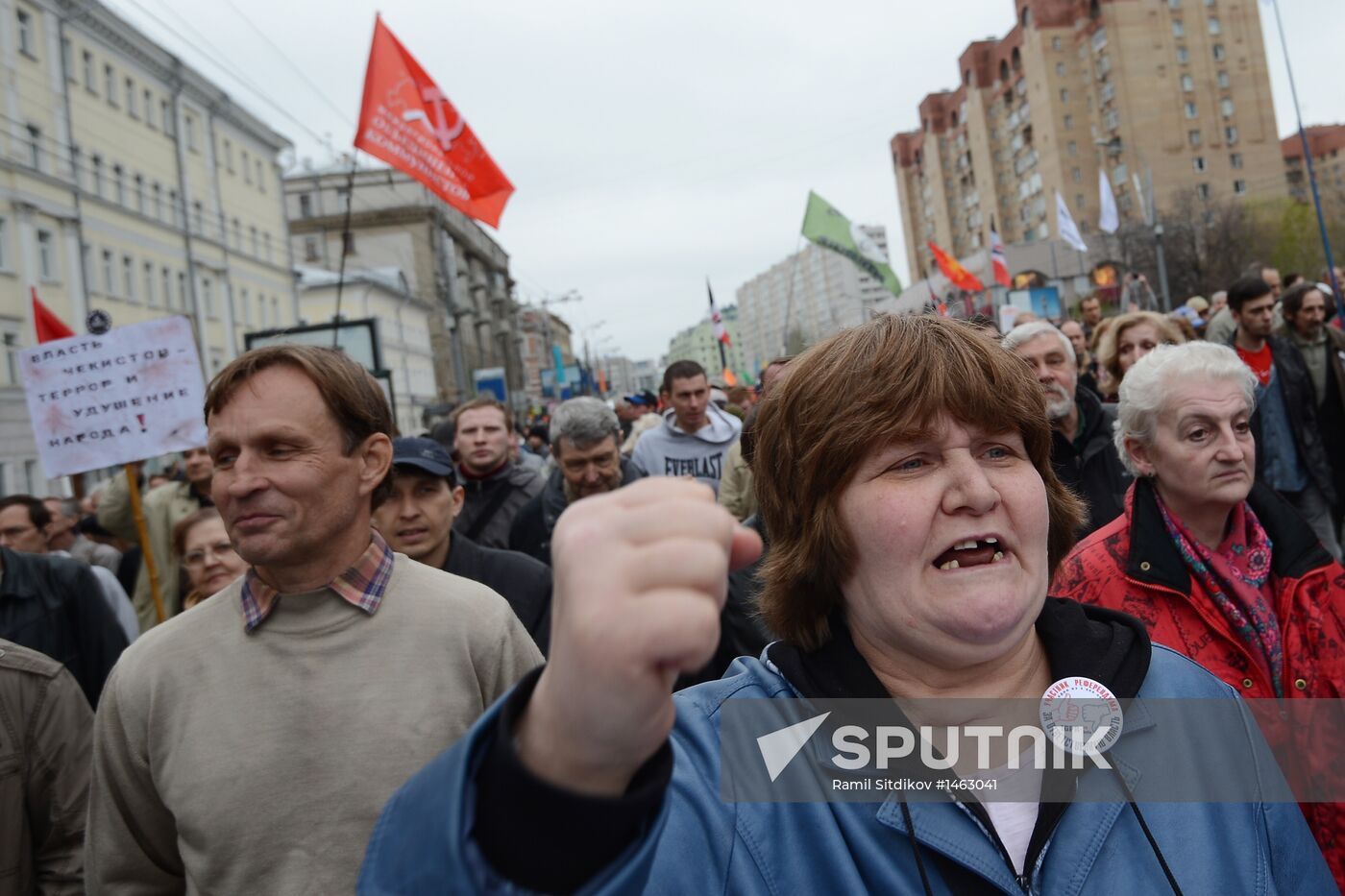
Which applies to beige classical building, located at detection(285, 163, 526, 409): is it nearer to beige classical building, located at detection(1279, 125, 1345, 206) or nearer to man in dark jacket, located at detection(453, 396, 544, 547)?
man in dark jacket, located at detection(453, 396, 544, 547)

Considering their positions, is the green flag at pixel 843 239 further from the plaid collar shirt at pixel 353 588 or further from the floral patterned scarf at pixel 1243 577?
the plaid collar shirt at pixel 353 588

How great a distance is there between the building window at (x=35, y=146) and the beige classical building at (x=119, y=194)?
0.20 ft

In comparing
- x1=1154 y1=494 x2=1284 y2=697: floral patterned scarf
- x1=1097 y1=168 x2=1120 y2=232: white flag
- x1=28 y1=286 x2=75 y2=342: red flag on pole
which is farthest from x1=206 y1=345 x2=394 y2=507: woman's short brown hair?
x1=1097 y1=168 x2=1120 y2=232: white flag

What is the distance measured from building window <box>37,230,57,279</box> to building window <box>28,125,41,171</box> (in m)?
2.09

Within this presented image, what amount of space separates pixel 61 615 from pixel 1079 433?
4.39 metres

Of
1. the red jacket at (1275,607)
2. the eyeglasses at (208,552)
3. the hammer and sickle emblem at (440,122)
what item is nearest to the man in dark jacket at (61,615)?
the eyeglasses at (208,552)

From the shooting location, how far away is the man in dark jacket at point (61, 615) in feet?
13.0

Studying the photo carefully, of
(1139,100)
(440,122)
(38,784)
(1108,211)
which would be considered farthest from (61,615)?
(1139,100)

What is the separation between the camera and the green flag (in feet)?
55.3

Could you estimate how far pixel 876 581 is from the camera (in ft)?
5.60

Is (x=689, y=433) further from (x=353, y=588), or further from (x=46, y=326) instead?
(x=46, y=326)

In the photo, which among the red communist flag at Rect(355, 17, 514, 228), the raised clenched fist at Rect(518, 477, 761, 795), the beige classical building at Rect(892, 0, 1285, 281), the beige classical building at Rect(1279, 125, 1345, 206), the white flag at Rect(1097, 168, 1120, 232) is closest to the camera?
the raised clenched fist at Rect(518, 477, 761, 795)

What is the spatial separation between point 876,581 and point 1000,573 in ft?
0.65

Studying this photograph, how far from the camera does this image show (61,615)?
13.4 feet
